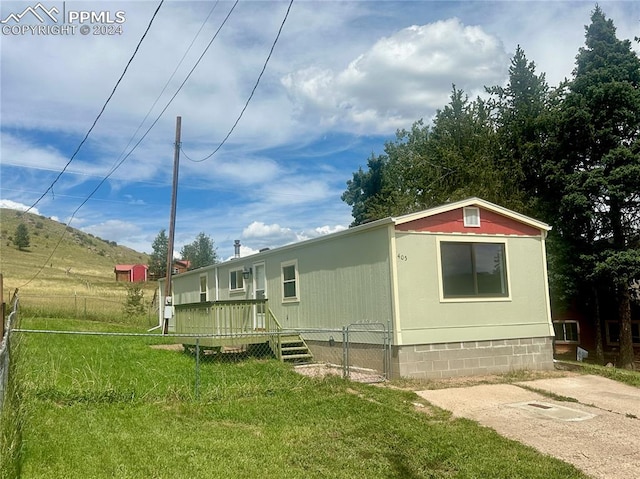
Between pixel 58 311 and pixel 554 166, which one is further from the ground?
pixel 554 166

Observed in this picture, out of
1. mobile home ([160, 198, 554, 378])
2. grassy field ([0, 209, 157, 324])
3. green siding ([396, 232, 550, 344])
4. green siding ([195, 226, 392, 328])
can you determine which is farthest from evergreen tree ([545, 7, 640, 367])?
grassy field ([0, 209, 157, 324])

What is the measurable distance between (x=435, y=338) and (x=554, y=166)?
1106 cm

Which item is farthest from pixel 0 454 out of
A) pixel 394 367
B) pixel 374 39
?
pixel 374 39

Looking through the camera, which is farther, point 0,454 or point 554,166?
point 554,166

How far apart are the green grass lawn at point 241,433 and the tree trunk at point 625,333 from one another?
1257cm

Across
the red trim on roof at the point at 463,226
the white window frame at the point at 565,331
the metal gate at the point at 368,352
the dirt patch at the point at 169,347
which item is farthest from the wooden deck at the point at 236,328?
the white window frame at the point at 565,331

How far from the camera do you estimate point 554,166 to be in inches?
725

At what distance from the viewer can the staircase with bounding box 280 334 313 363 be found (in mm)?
11766

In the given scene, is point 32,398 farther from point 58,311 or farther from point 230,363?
point 58,311

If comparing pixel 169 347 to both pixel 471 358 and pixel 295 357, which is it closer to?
pixel 295 357

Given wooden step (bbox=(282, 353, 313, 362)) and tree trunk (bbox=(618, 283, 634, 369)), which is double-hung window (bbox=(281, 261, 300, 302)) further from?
tree trunk (bbox=(618, 283, 634, 369))

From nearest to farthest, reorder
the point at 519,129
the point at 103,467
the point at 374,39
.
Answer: the point at 103,467 → the point at 374,39 → the point at 519,129

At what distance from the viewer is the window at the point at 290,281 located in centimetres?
1316

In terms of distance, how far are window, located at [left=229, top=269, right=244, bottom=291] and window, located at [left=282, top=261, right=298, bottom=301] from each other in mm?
2397
